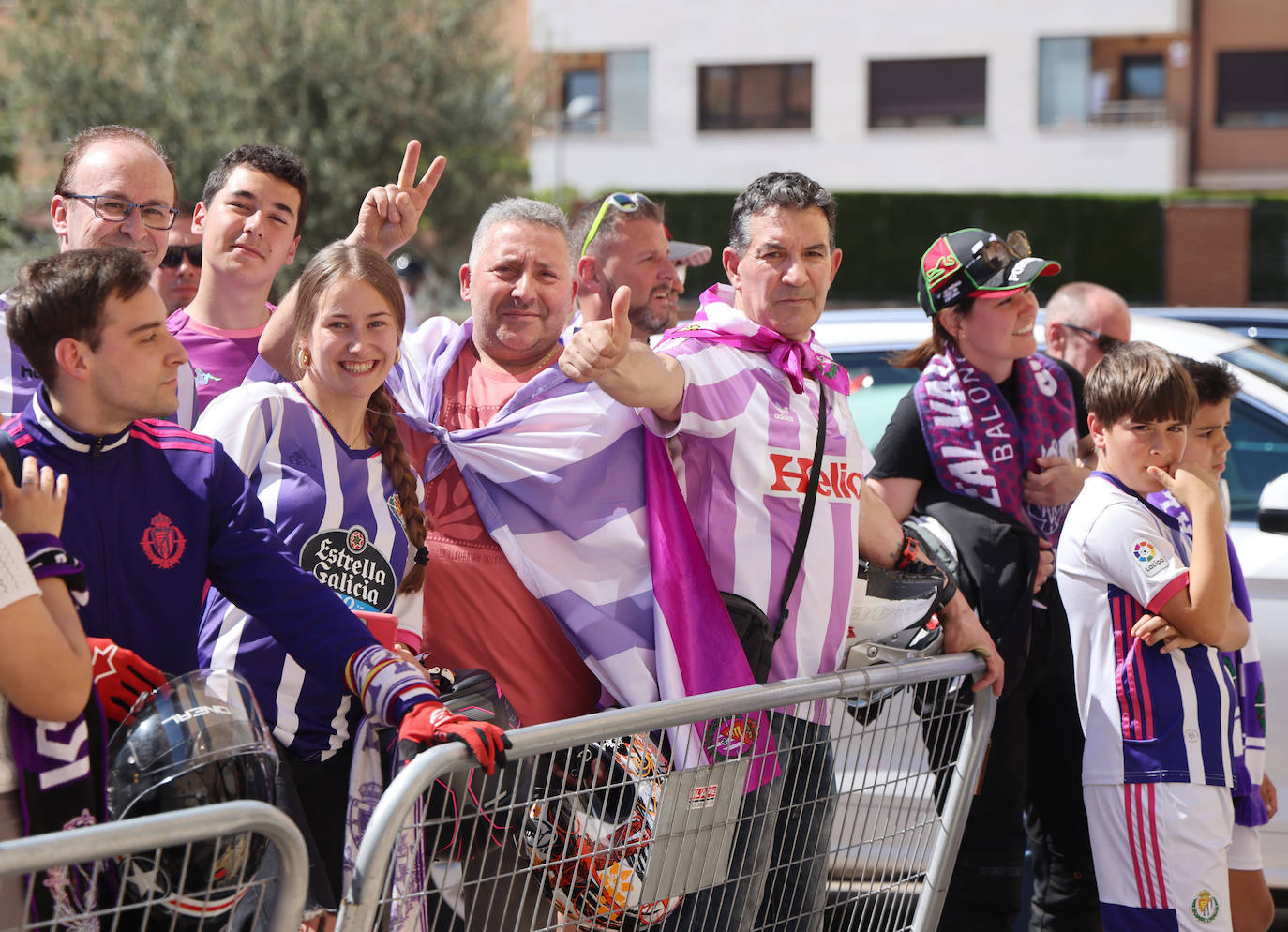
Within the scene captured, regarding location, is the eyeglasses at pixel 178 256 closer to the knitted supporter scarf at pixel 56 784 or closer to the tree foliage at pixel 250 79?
the knitted supporter scarf at pixel 56 784

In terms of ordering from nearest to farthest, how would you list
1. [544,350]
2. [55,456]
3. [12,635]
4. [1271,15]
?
[12,635] < [55,456] < [544,350] < [1271,15]

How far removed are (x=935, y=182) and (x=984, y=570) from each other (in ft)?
78.8

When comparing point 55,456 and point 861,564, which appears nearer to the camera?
point 55,456

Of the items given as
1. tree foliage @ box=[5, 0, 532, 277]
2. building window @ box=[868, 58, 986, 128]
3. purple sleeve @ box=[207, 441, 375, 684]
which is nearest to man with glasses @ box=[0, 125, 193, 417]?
purple sleeve @ box=[207, 441, 375, 684]

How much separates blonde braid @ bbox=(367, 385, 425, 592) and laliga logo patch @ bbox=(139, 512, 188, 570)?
0.55 meters

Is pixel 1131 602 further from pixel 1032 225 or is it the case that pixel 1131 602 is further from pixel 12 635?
pixel 1032 225

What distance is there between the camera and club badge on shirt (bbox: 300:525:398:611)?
105 inches

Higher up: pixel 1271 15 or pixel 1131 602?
pixel 1271 15

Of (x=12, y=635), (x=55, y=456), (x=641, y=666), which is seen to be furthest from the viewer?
(x=641, y=666)

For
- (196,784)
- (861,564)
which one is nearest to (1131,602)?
(861,564)

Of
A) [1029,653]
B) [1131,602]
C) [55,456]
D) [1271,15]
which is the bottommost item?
[1029,653]

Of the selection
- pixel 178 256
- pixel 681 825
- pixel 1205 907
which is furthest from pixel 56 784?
pixel 178 256

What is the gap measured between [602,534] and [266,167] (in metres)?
1.46

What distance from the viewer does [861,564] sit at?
131 inches
